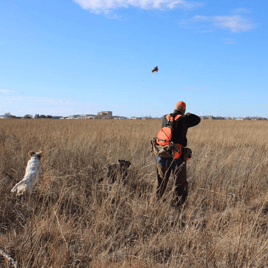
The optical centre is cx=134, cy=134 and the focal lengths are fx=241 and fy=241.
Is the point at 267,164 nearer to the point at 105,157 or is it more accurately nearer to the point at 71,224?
the point at 105,157

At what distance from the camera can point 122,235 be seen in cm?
288

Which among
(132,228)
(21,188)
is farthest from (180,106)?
(21,188)

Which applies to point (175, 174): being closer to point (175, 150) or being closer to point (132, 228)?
point (175, 150)

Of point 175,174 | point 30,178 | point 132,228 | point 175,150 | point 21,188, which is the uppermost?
point 175,150

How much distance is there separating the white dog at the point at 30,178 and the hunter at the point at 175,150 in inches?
77.6

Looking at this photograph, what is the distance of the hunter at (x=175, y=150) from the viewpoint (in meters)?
3.59

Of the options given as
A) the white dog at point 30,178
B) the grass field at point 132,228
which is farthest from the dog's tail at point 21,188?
the grass field at point 132,228

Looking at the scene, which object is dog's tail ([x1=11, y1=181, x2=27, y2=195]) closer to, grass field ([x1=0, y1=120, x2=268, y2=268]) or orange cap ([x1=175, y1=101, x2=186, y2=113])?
grass field ([x1=0, y1=120, x2=268, y2=268])

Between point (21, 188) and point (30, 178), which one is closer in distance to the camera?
point (21, 188)

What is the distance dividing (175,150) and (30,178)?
7.68ft

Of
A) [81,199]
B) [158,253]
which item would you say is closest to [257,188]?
[158,253]

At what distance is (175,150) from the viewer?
11.8 ft

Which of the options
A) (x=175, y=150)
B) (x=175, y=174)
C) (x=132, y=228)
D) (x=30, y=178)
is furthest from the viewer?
(x=30, y=178)

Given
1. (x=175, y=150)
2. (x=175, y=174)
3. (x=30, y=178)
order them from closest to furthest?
(x=175, y=150) → (x=175, y=174) → (x=30, y=178)
